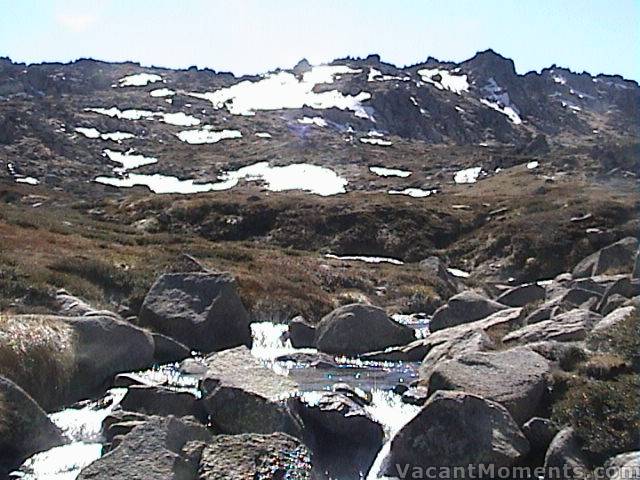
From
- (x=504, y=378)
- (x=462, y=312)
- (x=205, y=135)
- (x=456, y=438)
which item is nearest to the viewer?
(x=456, y=438)

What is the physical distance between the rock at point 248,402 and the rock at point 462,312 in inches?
558

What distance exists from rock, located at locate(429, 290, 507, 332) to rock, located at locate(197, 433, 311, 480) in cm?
1782

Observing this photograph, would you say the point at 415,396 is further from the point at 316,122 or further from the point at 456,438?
the point at 316,122

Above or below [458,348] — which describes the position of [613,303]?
above

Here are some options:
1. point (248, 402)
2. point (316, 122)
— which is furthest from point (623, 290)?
point (316, 122)

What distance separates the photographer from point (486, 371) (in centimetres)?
1512

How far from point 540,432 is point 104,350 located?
11.5 metres

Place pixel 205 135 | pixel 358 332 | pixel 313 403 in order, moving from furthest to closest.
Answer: pixel 205 135, pixel 358 332, pixel 313 403

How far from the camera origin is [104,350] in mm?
19234

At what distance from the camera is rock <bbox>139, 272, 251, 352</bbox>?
23.8 m

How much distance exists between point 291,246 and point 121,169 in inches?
3323

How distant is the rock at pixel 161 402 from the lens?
1530 centimetres

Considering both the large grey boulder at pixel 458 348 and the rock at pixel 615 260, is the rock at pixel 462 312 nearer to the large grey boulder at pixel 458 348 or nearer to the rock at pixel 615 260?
the large grey boulder at pixel 458 348

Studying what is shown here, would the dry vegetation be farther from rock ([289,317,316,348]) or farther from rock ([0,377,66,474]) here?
rock ([289,317,316,348])
